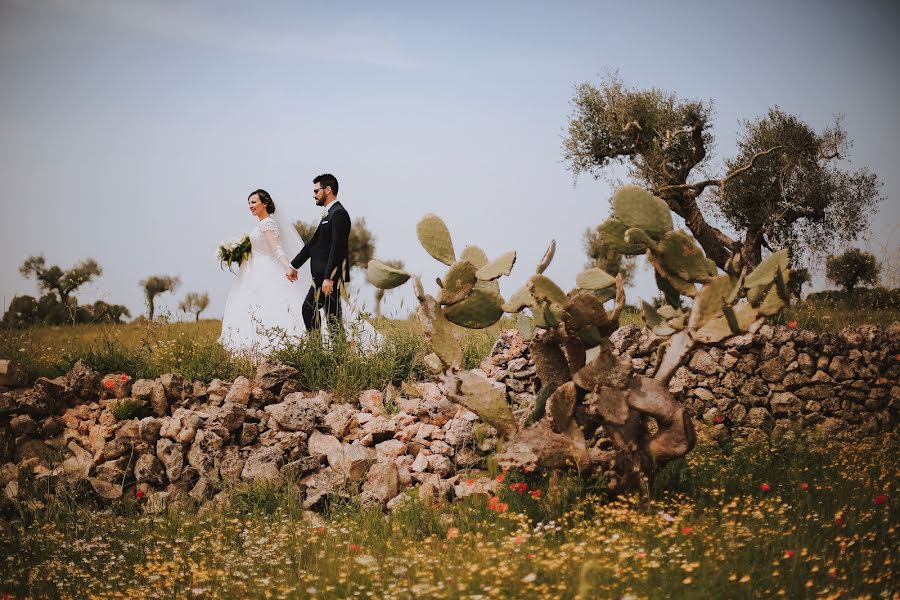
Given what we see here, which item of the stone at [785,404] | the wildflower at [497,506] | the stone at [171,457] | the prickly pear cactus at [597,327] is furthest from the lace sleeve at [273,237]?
the stone at [785,404]

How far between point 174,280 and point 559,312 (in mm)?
18001

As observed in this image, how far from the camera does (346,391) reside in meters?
8.40

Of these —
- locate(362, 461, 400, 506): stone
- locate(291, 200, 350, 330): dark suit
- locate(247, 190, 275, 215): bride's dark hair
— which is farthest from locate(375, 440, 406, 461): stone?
locate(247, 190, 275, 215): bride's dark hair

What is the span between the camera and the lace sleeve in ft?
34.8

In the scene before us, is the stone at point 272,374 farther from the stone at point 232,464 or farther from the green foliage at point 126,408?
the green foliage at point 126,408

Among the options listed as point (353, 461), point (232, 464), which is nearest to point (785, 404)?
point (353, 461)

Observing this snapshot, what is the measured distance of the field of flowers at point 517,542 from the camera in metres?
4.55

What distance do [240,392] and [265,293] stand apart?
2651mm

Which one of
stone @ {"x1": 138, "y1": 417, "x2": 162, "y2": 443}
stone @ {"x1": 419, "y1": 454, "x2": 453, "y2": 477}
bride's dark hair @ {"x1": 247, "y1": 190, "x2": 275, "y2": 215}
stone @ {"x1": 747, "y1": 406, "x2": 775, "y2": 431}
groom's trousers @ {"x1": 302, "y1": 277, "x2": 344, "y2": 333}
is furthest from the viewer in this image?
bride's dark hair @ {"x1": 247, "y1": 190, "x2": 275, "y2": 215}

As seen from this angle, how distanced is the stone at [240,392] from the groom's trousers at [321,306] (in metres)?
1.48

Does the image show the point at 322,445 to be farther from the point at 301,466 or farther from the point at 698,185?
the point at 698,185

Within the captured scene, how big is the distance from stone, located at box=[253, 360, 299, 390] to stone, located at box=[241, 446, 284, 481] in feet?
3.61

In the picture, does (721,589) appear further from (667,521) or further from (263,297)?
(263,297)

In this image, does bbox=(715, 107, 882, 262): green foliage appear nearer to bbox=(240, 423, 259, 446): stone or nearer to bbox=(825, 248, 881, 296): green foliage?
bbox=(825, 248, 881, 296): green foliage
